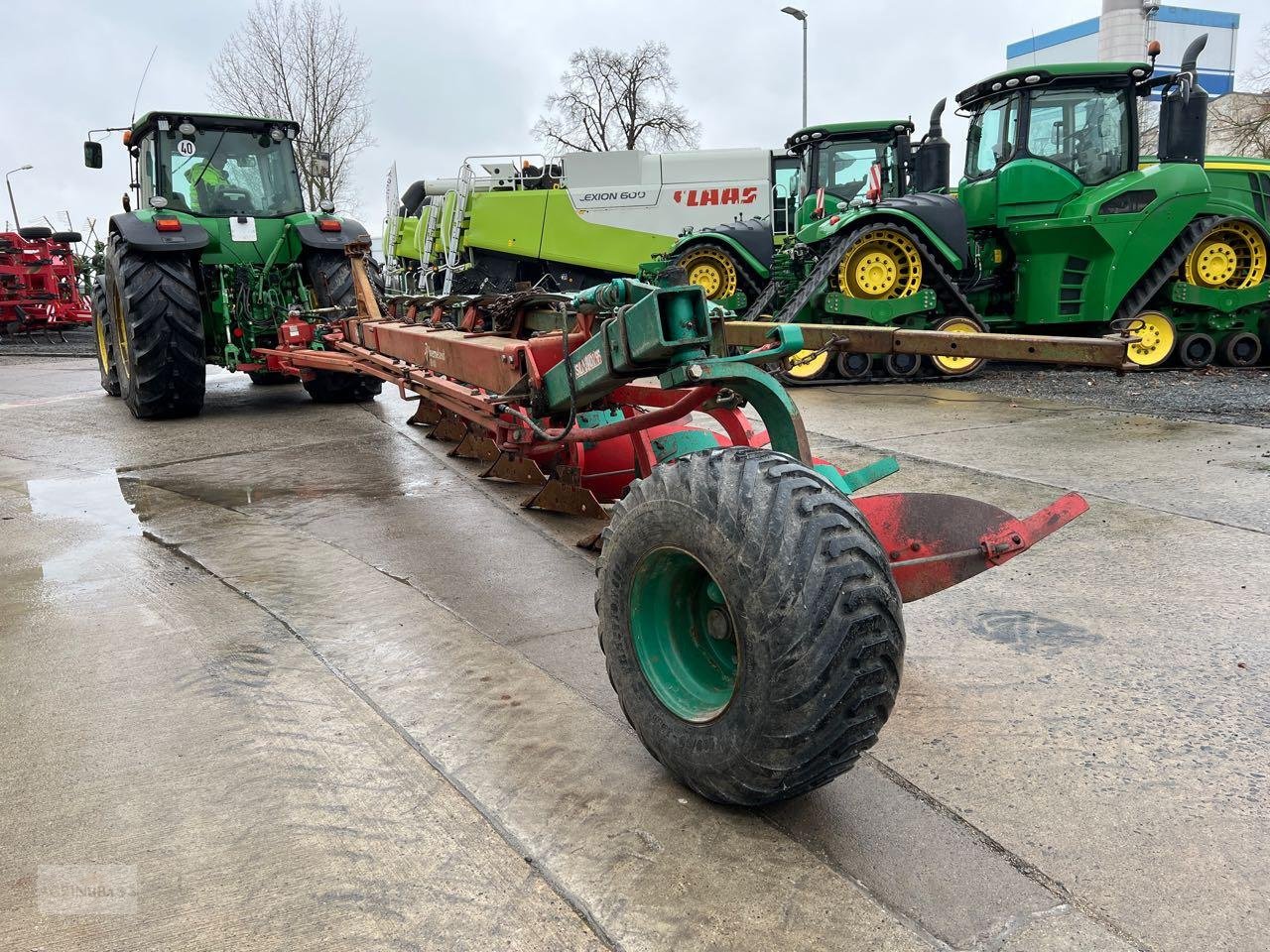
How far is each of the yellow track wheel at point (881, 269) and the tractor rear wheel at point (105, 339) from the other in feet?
22.8

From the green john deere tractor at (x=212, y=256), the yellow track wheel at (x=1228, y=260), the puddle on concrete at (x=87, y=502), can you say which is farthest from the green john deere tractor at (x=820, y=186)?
the puddle on concrete at (x=87, y=502)

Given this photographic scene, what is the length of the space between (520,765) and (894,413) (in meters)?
5.85

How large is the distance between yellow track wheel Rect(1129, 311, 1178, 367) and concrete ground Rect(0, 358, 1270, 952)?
5484mm

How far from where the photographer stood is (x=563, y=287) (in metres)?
16.0

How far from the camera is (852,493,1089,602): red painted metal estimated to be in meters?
2.68

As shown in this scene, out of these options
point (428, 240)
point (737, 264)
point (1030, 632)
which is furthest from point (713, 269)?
point (1030, 632)

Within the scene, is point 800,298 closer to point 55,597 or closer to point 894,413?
point 894,413

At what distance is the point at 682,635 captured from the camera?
7.93 ft

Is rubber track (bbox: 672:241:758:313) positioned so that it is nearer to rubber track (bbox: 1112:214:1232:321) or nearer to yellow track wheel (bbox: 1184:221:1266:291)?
rubber track (bbox: 1112:214:1232:321)

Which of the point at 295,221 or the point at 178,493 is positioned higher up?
the point at 295,221

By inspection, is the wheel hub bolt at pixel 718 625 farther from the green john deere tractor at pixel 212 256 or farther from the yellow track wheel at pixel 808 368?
the yellow track wheel at pixel 808 368

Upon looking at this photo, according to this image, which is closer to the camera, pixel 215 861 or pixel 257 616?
pixel 215 861

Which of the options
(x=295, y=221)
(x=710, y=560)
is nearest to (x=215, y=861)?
(x=710, y=560)

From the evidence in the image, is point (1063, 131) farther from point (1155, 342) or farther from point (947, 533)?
point (947, 533)
